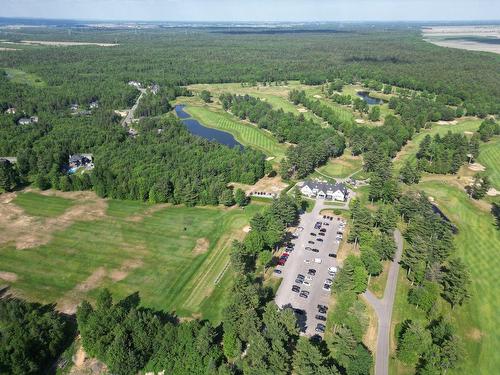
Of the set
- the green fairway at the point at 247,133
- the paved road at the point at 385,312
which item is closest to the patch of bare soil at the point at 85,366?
the paved road at the point at 385,312

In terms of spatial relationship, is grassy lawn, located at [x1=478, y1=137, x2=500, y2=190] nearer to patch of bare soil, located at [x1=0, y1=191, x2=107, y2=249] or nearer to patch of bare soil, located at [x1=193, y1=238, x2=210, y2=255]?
patch of bare soil, located at [x1=193, y1=238, x2=210, y2=255]

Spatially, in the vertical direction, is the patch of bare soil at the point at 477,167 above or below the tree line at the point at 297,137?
below

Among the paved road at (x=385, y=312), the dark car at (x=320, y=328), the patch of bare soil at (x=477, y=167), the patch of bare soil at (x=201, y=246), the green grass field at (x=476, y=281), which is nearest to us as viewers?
the paved road at (x=385, y=312)

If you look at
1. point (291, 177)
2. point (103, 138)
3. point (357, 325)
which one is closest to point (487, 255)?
point (357, 325)

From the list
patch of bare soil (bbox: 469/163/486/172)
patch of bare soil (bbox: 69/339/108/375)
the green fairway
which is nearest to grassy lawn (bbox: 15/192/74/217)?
patch of bare soil (bbox: 69/339/108/375)

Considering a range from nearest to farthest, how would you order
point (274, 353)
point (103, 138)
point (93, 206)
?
point (274, 353)
point (93, 206)
point (103, 138)

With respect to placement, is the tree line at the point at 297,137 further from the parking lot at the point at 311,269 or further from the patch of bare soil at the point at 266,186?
the parking lot at the point at 311,269

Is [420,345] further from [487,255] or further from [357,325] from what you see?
[487,255]

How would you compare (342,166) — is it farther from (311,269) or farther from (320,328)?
(320,328)

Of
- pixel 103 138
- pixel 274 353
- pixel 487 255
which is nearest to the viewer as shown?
pixel 274 353
